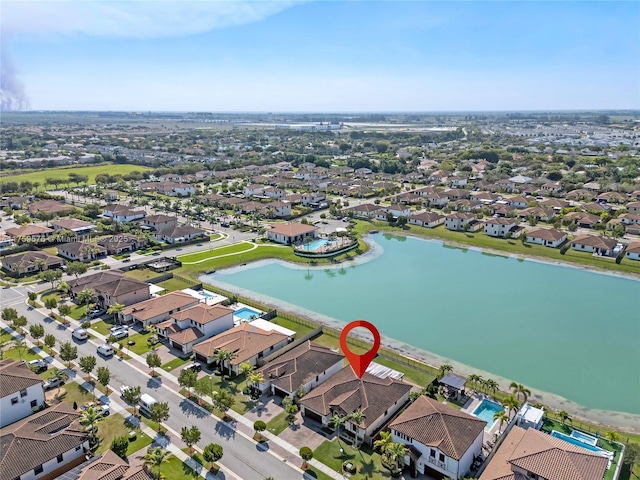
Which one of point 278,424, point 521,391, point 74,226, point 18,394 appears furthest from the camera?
point 74,226

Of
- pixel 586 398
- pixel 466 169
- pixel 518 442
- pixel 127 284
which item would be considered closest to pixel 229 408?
pixel 518 442

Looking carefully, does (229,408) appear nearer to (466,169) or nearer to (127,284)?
(127,284)

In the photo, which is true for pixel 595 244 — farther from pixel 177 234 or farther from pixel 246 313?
pixel 177 234

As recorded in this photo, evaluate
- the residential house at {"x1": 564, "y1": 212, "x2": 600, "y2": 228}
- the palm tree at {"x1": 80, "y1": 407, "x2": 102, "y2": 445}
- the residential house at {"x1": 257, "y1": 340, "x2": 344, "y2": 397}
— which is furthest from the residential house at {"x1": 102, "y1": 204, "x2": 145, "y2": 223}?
the residential house at {"x1": 564, "y1": 212, "x2": 600, "y2": 228}

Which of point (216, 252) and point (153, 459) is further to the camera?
point (216, 252)

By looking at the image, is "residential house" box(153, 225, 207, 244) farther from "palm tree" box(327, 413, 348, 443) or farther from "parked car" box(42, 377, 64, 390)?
"palm tree" box(327, 413, 348, 443)

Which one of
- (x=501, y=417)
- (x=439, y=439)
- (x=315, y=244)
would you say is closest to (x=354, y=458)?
(x=439, y=439)
